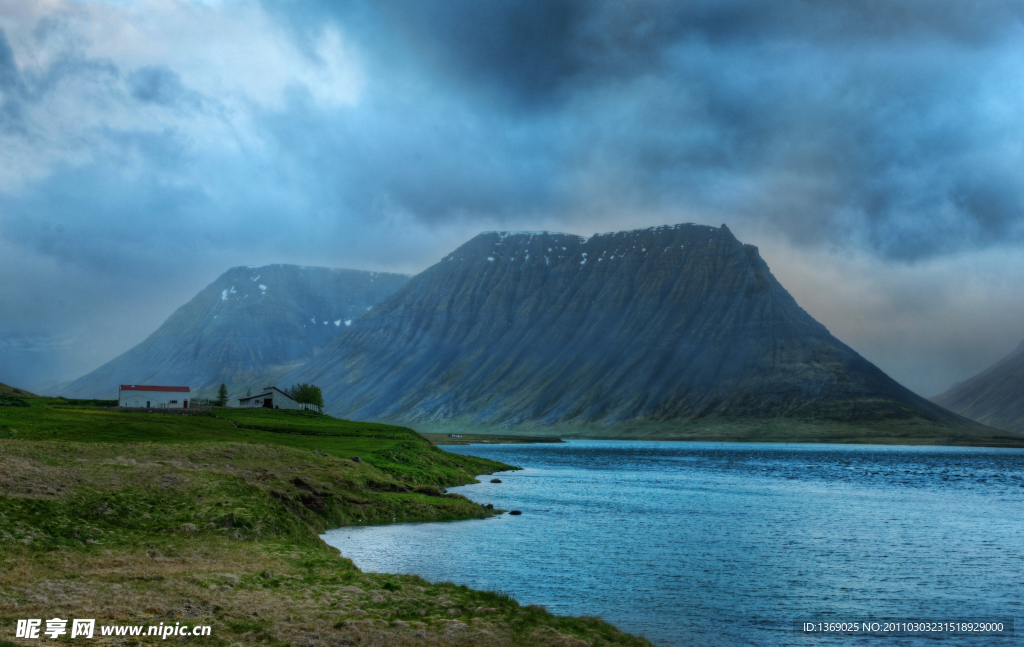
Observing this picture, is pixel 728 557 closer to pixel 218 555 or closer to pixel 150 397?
pixel 218 555

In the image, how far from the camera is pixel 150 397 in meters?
131

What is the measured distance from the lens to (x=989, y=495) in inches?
3642

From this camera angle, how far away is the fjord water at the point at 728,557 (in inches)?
1293

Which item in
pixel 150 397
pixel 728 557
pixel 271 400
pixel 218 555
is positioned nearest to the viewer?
pixel 218 555

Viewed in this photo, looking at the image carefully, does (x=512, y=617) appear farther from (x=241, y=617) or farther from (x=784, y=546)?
(x=784, y=546)

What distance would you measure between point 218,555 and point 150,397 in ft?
360

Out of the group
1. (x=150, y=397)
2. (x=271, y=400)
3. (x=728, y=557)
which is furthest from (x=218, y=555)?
(x=271, y=400)

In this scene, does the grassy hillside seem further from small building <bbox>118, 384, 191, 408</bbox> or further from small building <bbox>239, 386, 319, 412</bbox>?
small building <bbox>239, 386, 319, 412</bbox>

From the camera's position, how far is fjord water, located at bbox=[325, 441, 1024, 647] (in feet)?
108

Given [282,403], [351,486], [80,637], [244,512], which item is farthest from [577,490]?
[282,403]

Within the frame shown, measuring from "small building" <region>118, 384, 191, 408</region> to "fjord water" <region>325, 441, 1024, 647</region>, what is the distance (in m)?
68.5

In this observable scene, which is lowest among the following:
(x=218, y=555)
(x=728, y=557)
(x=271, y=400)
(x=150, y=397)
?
(x=728, y=557)

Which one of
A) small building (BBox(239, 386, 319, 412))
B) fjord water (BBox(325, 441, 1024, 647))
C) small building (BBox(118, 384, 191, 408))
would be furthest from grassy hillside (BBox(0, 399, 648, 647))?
small building (BBox(239, 386, 319, 412))

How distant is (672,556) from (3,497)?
3459 centimetres
